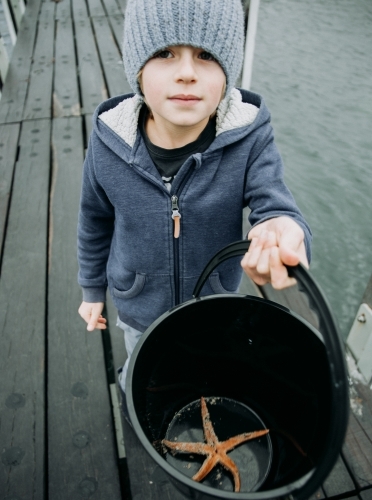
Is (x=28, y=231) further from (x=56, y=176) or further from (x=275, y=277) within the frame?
(x=275, y=277)

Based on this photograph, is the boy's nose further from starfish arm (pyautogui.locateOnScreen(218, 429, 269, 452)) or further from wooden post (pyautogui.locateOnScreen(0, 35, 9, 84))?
wooden post (pyautogui.locateOnScreen(0, 35, 9, 84))

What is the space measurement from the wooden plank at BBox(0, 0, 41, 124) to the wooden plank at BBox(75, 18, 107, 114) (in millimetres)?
449

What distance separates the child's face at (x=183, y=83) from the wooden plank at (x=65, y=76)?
2199 millimetres

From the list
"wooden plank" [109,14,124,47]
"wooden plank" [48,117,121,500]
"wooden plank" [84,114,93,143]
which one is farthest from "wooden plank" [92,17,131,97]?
"wooden plank" [48,117,121,500]

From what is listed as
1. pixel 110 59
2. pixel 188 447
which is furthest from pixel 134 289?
pixel 110 59

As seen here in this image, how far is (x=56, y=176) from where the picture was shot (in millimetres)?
2266

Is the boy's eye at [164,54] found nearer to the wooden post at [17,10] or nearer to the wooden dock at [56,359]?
the wooden dock at [56,359]

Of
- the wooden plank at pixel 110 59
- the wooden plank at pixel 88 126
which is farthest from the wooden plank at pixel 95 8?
the wooden plank at pixel 88 126

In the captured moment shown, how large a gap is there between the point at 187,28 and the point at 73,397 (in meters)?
1.13

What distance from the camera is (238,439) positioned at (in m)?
0.92

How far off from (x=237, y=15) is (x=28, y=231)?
1450 millimetres

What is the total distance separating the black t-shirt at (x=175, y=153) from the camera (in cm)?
93

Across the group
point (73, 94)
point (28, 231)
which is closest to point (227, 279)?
point (28, 231)

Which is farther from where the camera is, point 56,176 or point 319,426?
point 56,176
